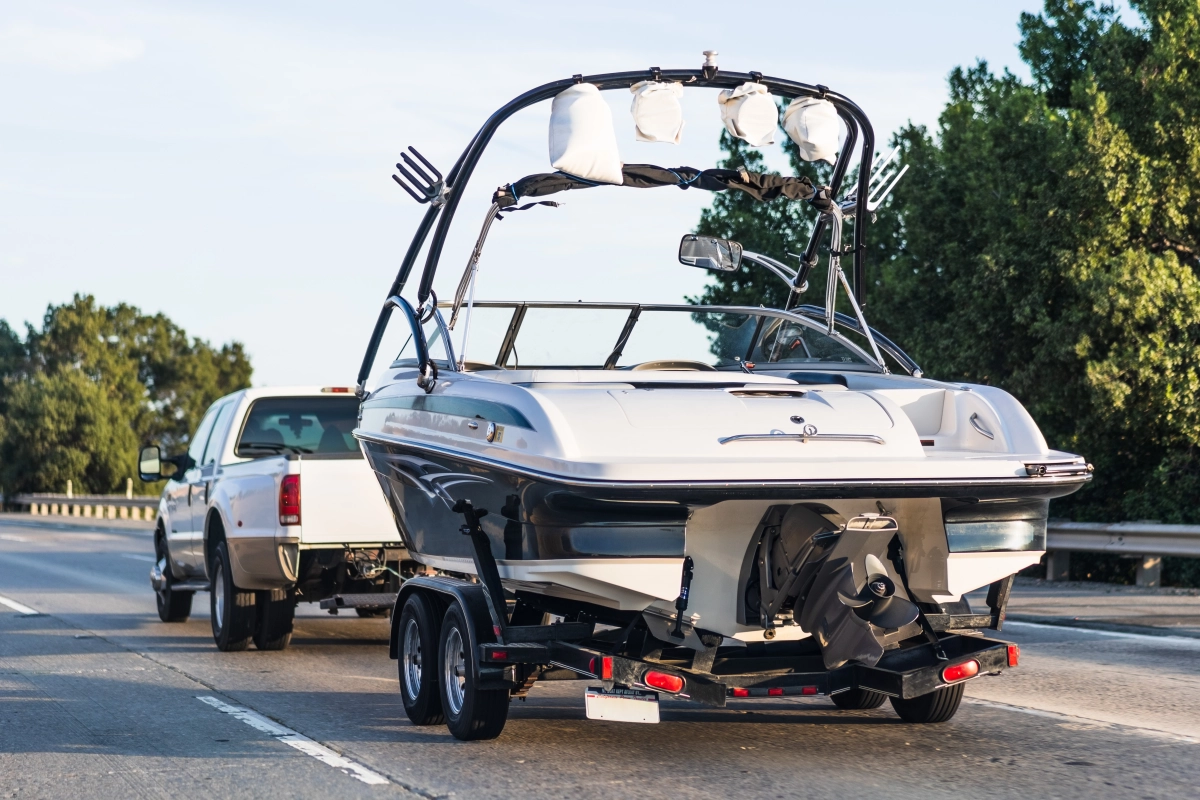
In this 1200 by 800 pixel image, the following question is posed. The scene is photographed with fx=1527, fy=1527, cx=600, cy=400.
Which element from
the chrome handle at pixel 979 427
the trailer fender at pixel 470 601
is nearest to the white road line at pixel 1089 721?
the chrome handle at pixel 979 427

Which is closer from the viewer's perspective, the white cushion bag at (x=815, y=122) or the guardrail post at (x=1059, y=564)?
the white cushion bag at (x=815, y=122)

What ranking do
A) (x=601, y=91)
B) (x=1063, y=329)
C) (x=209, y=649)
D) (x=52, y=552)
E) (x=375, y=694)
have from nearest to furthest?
(x=601, y=91) < (x=375, y=694) < (x=209, y=649) < (x=1063, y=329) < (x=52, y=552)

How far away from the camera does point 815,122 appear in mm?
8219

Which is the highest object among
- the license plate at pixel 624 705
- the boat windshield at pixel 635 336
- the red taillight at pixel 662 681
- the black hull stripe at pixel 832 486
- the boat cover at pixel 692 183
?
the boat cover at pixel 692 183

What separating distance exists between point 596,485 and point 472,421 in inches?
43.3

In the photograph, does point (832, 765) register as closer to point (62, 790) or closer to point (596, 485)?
point (596, 485)

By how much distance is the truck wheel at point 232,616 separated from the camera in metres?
11.4

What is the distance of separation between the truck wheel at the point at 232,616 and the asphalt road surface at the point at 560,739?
17 centimetres

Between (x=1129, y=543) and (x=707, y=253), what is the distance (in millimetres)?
8838

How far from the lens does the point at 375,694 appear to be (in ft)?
30.1

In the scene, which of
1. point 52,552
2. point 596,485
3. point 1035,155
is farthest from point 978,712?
point 52,552

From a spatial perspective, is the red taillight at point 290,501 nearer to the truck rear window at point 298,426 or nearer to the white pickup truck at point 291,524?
the white pickup truck at point 291,524

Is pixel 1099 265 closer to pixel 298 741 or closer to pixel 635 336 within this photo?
pixel 635 336

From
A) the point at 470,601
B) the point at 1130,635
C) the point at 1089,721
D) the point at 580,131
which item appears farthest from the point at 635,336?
the point at 1130,635
